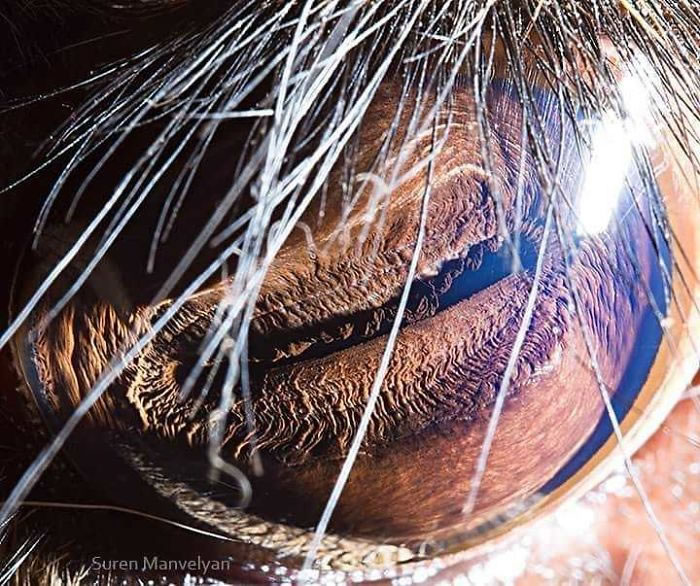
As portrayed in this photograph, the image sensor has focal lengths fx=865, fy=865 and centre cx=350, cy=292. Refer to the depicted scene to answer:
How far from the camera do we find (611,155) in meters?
0.64

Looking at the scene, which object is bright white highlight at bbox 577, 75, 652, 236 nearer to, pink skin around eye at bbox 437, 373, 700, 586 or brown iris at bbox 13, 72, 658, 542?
brown iris at bbox 13, 72, 658, 542

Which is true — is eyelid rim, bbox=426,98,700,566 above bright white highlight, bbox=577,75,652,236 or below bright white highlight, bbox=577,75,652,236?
below

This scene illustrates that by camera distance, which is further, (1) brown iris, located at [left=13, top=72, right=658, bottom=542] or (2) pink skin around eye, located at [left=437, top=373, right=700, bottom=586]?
(2) pink skin around eye, located at [left=437, top=373, right=700, bottom=586]

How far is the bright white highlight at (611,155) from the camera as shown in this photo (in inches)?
24.6

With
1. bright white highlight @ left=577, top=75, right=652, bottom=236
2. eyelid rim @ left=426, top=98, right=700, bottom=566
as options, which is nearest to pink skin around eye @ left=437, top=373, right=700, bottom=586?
eyelid rim @ left=426, top=98, right=700, bottom=566

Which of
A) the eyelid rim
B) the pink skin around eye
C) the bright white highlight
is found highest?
the bright white highlight

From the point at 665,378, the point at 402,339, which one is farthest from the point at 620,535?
the point at 402,339

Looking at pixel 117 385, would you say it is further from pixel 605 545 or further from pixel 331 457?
pixel 605 545

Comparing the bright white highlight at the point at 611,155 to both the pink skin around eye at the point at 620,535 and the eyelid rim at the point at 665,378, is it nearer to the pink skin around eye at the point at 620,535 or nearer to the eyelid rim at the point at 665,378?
the eyelid rim at the point at 665,378

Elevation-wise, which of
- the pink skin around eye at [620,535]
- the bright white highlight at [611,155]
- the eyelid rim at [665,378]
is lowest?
the pink skin around eye at [620,535]

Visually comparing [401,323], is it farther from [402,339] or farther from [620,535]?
[620,535]

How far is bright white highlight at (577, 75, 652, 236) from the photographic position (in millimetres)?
626

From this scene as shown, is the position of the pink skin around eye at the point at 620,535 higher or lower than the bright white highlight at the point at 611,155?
lower

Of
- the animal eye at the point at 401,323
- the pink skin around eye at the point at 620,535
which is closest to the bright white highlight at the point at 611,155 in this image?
the animal eye at the point at 401,323
